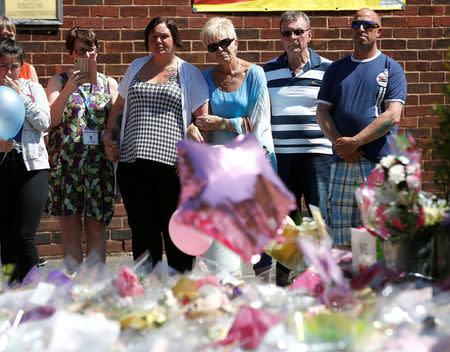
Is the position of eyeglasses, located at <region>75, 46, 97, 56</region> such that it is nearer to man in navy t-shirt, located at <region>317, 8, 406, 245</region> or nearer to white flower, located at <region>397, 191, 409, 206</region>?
man in navy t-shirt, located at <region>317, 8, 406, 245</region>

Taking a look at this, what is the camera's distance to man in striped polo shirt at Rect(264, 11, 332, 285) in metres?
4.52

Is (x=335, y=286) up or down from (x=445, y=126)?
down

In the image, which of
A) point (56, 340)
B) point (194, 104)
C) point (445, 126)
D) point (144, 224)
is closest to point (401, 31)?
point (194, 104)

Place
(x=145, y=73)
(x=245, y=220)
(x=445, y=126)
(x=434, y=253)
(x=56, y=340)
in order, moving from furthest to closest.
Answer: (x=145, y=73)
(x=445, y=126)
(x=434, y=253)
(x=245, y=220)
(x=56, y=340)

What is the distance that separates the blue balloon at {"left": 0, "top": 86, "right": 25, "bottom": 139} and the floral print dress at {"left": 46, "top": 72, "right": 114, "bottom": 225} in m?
0.55

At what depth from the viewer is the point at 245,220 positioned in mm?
2059

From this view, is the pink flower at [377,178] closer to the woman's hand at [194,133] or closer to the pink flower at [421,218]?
the pink flower at [421,218]

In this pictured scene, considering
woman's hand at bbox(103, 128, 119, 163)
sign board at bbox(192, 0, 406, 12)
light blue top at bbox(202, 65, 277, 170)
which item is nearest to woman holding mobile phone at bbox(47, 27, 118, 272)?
woman's hand at bbox(103, 128, 119, 163)

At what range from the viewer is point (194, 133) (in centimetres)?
423

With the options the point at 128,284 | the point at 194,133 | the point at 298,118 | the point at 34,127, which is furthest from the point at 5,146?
the point at 128,284

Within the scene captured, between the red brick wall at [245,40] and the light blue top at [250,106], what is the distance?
198 cm

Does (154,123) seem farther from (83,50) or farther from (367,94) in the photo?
(367,94)

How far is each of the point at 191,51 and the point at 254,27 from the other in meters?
0.60

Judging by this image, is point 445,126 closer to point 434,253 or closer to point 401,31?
point 434,253
